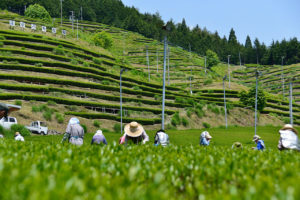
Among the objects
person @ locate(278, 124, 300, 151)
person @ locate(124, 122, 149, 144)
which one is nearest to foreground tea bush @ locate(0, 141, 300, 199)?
person @ locate(124, 122, 149, 144)

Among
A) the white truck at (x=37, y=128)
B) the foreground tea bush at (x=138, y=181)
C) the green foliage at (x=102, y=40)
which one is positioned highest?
the green foliage at (x=102, y=40)

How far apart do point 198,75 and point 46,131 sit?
7197cm

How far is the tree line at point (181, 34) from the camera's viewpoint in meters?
144

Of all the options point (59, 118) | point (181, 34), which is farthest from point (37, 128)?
point (181, 34)

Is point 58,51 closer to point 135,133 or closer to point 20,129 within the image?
point 20,129

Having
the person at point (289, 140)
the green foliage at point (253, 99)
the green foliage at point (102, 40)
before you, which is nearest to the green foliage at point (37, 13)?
the green foliage at point (102, 40)

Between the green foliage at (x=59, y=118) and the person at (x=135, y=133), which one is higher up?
the person at (x=135, y=133)

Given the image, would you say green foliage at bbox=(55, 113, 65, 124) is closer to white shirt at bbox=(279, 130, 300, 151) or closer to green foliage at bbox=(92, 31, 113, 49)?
white shirt at bbox=(279, 130, 300, 151)

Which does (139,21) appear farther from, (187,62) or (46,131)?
(46,131)

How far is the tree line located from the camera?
144 metres

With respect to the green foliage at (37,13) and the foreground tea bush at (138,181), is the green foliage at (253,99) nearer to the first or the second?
the foreground tea bush at (138,181)

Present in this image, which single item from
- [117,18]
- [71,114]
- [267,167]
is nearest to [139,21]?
[117,18]

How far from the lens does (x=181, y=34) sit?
161125 millimetres

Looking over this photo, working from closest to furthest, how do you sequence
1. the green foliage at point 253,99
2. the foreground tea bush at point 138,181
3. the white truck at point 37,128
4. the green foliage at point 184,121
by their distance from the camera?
the foreground tea bush at point 138,181 < the white truck at point 37,128 < the green foliage at point 184,121 < the green foliage at point 253,99
